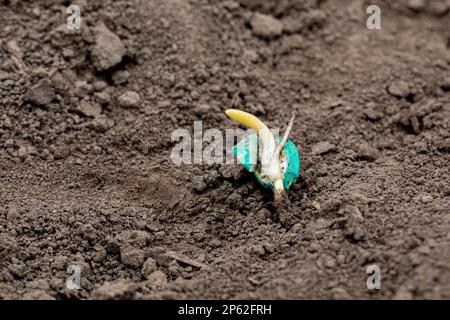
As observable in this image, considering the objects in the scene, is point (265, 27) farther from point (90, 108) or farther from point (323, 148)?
point (90, 108)

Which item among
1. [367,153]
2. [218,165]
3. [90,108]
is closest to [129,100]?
[90,108]

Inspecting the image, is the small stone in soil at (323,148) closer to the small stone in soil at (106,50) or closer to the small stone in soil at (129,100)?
the small stone in soil at (129,100)

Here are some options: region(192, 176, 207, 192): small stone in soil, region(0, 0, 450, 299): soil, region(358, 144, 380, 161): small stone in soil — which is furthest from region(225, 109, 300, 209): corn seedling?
region(358, 144, 380, 161): small stone in soil

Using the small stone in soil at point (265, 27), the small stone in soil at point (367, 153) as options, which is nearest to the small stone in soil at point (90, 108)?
the small stone in soil at point (265, 27)

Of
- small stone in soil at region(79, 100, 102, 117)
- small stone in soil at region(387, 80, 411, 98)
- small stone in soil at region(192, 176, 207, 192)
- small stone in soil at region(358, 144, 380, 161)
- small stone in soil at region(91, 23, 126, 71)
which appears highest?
small stone in soil at region(91, 23, 126, 71)

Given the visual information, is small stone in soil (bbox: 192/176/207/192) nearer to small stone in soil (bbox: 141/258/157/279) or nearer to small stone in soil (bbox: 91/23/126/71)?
small stone in soil (bbox: 141/258/157/279)

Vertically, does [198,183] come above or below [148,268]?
above
